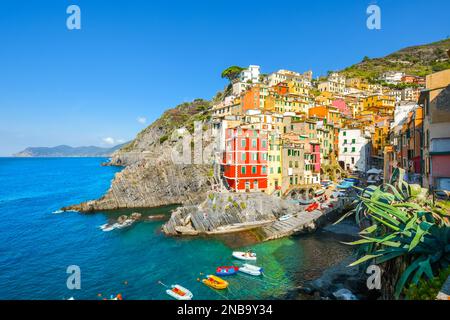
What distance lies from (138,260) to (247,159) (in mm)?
25885

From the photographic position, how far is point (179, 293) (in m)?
24.7

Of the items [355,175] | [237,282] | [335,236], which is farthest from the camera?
[355,175]

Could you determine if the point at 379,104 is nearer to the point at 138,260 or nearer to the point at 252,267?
the point at 252,267

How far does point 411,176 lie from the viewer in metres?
31.7

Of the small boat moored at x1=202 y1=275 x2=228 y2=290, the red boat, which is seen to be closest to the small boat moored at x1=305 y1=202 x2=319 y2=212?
the red boat

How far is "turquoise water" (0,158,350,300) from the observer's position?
26484mm

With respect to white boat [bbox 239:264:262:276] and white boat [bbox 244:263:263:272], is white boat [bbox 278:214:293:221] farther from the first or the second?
white boat [bbox 239:264:262:276]

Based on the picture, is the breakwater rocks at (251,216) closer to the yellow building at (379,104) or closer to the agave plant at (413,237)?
the agave plant at (413,237)

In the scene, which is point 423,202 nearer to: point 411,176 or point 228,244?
point 411,176

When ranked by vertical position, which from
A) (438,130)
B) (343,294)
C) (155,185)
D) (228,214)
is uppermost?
(438,130)

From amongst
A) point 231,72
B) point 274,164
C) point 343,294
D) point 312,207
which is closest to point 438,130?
→ point 343,294
